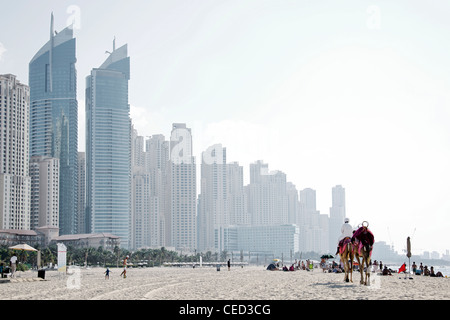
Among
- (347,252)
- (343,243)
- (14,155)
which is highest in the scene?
(14,155)

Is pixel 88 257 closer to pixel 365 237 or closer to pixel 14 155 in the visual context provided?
pixel 14 155

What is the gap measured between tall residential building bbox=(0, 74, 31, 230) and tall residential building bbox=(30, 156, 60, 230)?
10.6m

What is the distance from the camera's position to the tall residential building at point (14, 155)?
15912 cm

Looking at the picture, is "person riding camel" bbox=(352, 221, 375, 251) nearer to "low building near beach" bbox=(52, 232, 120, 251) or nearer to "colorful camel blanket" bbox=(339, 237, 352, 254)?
"colorful camel blanket" bbox=(339, 237, 352, 254)

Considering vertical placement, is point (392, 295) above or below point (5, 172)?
below

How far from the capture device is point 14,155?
166 meters

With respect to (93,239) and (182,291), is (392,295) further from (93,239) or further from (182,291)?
(93,239)

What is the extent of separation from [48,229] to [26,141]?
28.1 meters

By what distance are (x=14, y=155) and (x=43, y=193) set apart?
1933cm

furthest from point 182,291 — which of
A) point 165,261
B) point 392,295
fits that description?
point 165,261

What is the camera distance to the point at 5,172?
164 metres

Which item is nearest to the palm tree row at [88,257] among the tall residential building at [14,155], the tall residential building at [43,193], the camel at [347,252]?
the tall residential building at [14,155]

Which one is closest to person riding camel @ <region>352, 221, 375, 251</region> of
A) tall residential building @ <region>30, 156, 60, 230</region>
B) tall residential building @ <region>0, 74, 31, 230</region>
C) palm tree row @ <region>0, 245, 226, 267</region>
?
palm tree row @ <region>0, 245, 226, 267</region>

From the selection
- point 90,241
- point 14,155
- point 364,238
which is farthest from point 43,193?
point 364,238
